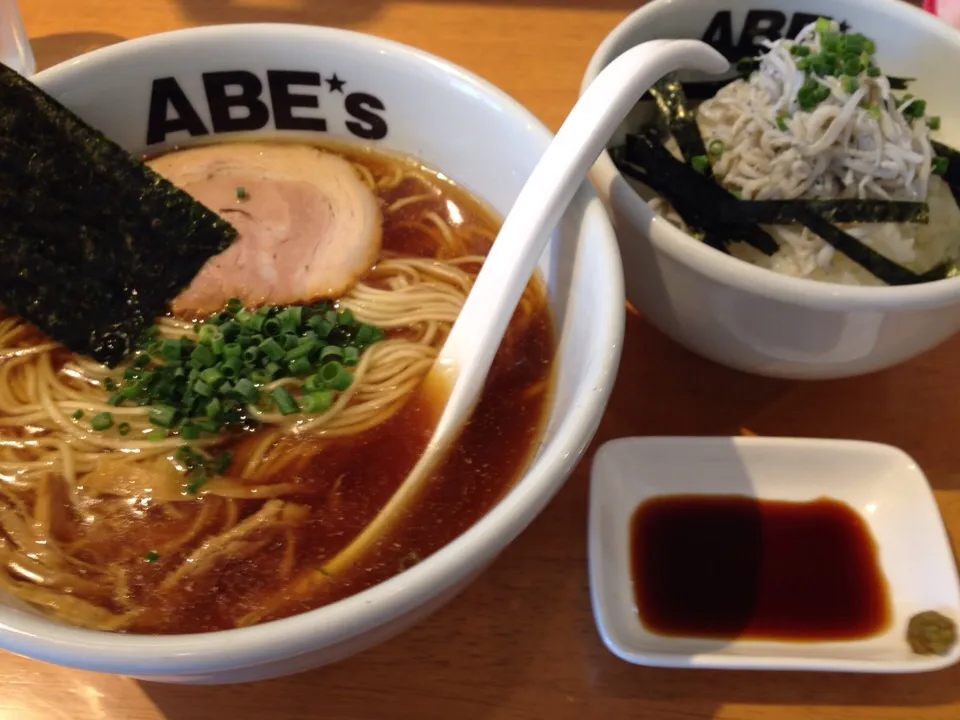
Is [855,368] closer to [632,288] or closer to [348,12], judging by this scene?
[632,288]

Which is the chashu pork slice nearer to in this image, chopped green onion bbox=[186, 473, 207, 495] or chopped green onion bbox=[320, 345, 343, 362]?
chopped green onion bbox=[320, 345, 343, 362]

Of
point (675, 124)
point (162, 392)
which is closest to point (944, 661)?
point (675, 124)

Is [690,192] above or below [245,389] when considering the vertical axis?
above

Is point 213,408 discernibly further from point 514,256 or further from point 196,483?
point 514,256

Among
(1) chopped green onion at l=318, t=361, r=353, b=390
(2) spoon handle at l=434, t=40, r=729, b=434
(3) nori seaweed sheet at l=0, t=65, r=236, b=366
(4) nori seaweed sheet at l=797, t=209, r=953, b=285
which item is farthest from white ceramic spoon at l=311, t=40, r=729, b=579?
(3) nori seaweed sheet at l=0, t=65, r=236, b=366

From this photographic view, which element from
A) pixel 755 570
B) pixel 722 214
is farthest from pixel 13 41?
pixel 755 570

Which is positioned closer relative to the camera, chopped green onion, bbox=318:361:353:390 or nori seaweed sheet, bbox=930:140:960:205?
chopped green onion, bbox=318:361:353:390
